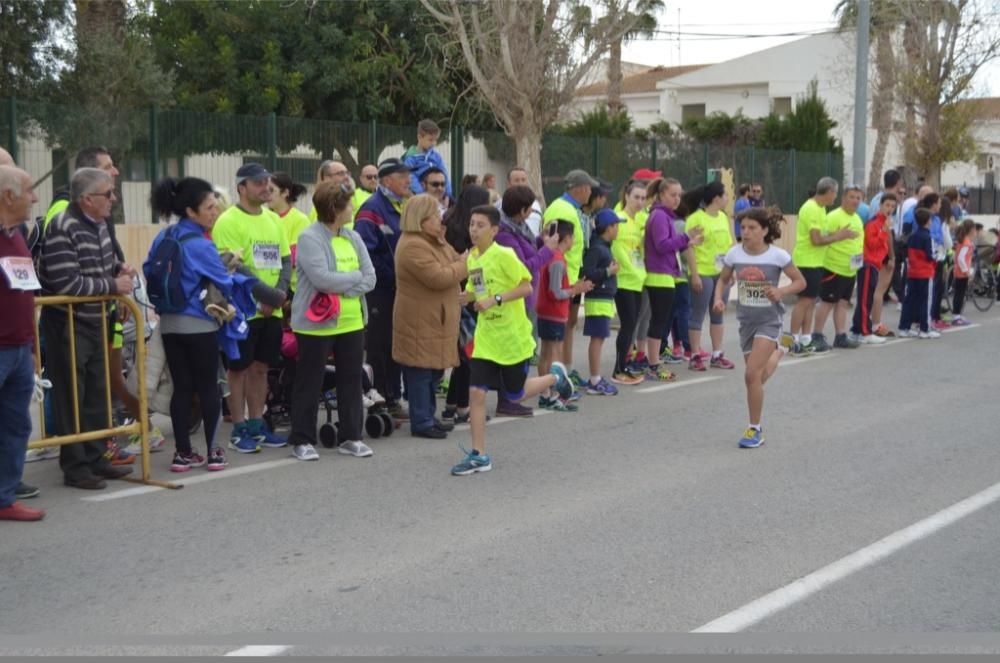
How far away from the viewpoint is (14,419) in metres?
6.75

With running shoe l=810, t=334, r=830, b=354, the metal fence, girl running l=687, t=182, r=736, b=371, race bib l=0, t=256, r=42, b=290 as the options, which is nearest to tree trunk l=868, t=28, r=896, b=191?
the metal fence

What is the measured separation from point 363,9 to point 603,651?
80.0ft

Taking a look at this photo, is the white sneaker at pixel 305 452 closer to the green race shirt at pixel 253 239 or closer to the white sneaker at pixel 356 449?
the white sneaker at pixel 356 449

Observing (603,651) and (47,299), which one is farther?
(47,299)

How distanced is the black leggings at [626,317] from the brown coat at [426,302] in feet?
9.40

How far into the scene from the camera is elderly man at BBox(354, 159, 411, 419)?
9.47 m

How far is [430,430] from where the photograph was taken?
9.02m

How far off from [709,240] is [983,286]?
9135mm

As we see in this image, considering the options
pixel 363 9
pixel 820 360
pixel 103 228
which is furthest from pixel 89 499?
pixel 363 9

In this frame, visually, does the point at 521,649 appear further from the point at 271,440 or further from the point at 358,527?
the point at 271,440

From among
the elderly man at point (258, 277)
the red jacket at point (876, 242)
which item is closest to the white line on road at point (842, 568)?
the elderly man at point (258, 277)

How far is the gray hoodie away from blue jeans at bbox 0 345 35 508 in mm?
1950

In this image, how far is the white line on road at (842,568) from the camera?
16.9ft

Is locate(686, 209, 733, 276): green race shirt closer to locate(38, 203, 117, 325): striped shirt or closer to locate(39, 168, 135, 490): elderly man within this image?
locate(39, 168, 135, 490): elderly man
